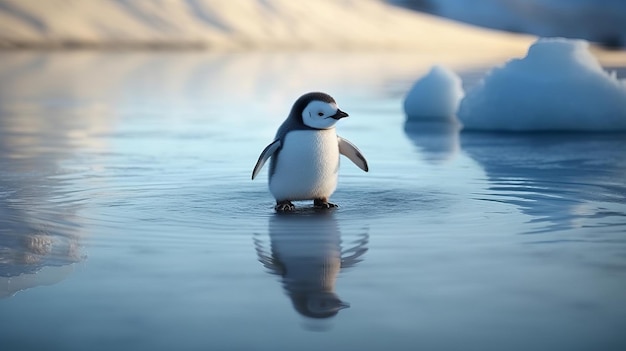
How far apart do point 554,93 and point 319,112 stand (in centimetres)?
491

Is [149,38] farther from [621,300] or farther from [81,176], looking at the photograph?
[621,300]

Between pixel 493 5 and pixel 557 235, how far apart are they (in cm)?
10795

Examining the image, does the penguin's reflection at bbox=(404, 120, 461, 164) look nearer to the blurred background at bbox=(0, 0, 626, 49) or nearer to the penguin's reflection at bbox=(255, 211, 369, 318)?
the penguin's reflection at bbox=(255, 211, 369, 318)

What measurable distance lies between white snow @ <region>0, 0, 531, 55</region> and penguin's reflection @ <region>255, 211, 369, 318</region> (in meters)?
43.9

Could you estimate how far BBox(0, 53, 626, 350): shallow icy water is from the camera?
325 centimetres

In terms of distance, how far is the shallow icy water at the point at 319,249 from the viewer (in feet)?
10.6

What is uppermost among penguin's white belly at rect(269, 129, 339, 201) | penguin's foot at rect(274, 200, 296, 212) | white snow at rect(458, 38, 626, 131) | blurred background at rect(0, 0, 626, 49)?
blurred background at rect(0, 0, 626, 49)

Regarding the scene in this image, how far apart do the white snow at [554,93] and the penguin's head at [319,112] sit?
4.84m

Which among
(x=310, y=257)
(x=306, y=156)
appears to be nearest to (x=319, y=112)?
(x=306, y=156)

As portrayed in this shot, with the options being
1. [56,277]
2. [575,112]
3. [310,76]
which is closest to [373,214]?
[56,277]

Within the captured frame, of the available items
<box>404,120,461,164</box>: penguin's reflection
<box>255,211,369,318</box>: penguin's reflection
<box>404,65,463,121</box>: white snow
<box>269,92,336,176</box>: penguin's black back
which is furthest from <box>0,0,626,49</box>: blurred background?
<box>255,211,369,318</box>: penguin's reflection

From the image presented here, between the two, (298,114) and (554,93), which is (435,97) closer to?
(554,93)

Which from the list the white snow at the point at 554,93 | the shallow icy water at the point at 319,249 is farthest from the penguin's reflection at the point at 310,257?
the white snow at the point at 554,93

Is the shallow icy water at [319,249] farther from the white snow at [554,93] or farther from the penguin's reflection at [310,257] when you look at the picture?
the white snow at [554,93]
